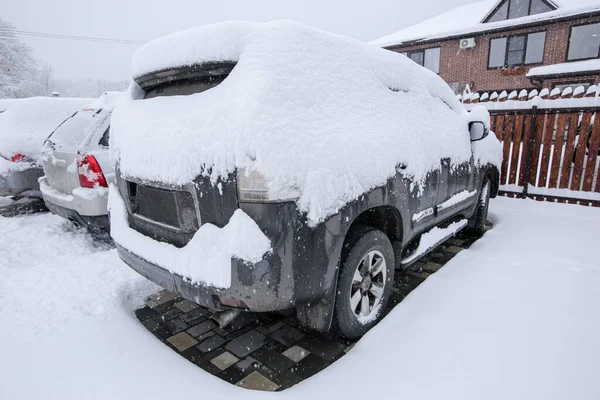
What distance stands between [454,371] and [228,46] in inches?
88.2

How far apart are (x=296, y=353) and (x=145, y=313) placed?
1.34m

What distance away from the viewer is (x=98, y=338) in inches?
90.3

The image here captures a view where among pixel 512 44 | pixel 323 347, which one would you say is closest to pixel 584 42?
pixel 512 44

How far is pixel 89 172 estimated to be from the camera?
152 inches

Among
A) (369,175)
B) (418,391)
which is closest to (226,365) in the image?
(418,391)

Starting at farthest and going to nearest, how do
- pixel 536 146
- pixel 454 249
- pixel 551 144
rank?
pixel 536 146 → pixel 551 144 → pixel 454 249

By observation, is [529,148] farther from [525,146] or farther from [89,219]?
[89,219]

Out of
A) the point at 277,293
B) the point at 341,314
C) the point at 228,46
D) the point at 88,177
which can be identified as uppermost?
the point at 228,46

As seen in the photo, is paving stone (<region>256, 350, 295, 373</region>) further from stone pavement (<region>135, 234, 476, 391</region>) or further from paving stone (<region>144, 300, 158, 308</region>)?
paving stone (<region>144, 300, 158, 308</region>)

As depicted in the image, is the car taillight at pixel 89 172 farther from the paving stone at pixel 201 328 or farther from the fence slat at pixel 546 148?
the fence slat at pixel 546 148

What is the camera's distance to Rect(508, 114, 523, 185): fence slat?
20.6 feet

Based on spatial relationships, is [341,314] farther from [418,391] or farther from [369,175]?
[369,175]

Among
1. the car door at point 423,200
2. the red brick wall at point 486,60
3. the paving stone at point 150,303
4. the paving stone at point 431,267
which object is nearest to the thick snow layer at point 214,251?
A: the paving stone at point 150,303

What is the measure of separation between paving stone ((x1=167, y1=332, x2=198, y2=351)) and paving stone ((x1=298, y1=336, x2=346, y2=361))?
2.57ft
